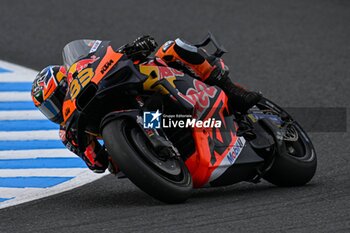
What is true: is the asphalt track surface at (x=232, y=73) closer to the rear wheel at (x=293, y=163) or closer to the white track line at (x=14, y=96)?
the rear wheel at (x=293, y=163)

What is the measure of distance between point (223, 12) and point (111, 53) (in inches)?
355

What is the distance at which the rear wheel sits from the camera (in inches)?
322

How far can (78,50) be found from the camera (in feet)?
26.3

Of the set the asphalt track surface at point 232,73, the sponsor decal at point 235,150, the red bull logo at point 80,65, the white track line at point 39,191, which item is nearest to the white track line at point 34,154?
the white track line at point 39,191

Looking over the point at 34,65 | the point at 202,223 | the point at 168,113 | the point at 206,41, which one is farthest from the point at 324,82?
the point at 202,223

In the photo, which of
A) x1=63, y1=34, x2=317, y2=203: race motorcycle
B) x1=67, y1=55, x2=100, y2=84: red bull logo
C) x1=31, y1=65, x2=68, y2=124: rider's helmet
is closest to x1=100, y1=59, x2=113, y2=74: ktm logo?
x1=63, y1=34, x2=317, y2=203: race motorcycle

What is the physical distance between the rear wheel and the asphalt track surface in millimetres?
94

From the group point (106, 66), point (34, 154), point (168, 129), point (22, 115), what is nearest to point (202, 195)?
point (168, 129)

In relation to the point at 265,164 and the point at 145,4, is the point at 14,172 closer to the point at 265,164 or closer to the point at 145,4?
the point at 265,164

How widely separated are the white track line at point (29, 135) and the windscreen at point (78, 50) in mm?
2561

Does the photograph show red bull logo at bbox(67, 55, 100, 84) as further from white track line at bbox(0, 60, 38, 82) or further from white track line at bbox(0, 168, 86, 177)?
white track line at bbox(0, 60, 38, 82)

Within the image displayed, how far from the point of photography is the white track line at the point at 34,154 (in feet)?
32.3

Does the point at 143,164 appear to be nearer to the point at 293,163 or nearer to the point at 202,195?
the point at 202,195

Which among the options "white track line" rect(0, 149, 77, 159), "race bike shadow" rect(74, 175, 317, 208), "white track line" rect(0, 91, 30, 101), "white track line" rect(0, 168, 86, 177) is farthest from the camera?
"white track line" rect(0, 91, 30, 101)
